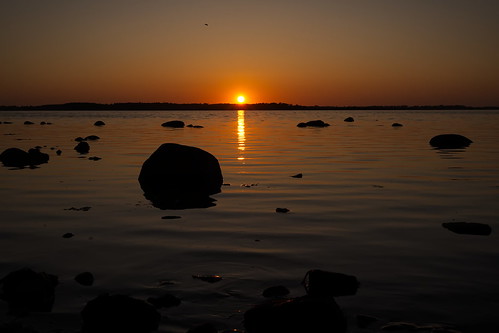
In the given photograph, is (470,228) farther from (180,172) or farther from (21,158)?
(21,158)

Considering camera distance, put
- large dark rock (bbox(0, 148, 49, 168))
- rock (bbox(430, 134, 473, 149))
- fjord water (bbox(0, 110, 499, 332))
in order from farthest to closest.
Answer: rock (bbox(430, 134, 473, 149))
large dark rock (bbox(0, 148, 49, 168))
fjord water (bbox(0, 110, 499, 332))

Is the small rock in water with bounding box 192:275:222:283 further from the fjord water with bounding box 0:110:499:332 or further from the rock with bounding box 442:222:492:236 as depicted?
the rock with bounding box 442:222:492:236

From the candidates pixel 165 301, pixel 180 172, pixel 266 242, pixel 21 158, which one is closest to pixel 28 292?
pixel 165 301

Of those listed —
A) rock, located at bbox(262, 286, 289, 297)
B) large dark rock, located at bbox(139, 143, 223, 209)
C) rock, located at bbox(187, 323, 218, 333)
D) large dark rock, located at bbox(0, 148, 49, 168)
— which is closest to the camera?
rock, located at bbox(187, 323, 218, 333)

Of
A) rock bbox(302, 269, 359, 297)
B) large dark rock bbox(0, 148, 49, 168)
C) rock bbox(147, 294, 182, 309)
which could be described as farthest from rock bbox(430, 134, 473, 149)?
rock bbox(147, 294, 182, 309)

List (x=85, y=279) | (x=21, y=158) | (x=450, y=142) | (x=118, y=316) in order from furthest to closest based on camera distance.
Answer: (x=450, y=142), (x=21, y=158), (x=85, y=279), (x=118, y=316)

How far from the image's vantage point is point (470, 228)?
30.5 ft

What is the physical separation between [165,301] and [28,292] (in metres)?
1.64

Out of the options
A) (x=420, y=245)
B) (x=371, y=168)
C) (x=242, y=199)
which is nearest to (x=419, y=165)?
(x=371, y=168)

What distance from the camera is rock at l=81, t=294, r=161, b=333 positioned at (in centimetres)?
509

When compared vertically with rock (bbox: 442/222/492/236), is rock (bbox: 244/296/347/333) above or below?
above

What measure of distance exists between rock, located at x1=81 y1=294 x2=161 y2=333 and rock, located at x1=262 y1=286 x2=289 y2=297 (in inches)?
55.9

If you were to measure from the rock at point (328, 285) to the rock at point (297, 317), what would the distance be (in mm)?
882

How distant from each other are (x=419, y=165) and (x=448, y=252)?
12.7 meters
